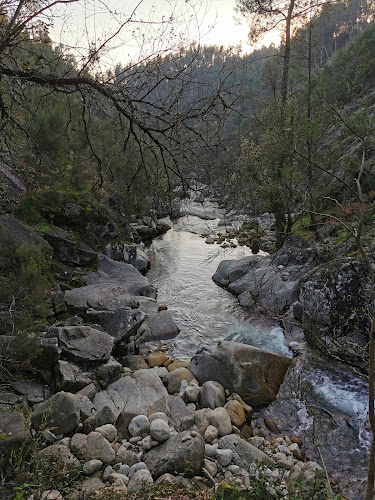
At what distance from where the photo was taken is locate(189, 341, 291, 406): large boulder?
5.72m

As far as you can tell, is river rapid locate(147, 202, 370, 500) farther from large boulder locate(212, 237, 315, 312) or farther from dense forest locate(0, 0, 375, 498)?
dense forest locate(0, 0, 375, 498)

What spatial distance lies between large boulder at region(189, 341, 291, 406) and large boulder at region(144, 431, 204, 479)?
2.09 meters

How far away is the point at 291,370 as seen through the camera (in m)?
6.46

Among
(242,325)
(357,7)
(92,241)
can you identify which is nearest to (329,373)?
(242,325)

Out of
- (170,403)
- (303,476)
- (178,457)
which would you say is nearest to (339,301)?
(170,403)

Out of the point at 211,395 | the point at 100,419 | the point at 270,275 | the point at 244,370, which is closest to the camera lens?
the point at 100,419

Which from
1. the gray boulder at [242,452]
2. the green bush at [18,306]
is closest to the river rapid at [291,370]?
the gray boulder at [242,452]

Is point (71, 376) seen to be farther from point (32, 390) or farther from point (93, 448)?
point (93, 448)

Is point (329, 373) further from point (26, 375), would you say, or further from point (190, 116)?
point (190, 116)

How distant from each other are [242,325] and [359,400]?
10.5ft

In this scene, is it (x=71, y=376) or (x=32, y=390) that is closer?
(x=32, y=390)

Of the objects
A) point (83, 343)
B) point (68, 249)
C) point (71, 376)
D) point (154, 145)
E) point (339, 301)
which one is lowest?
point (71, 376)

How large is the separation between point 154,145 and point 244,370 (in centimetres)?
418

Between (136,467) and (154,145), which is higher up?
(154,145)
